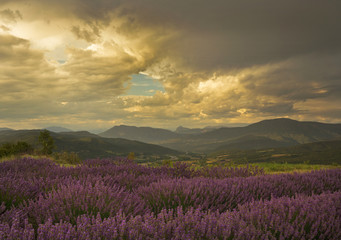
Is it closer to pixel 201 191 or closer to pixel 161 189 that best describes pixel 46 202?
pixel 161 189

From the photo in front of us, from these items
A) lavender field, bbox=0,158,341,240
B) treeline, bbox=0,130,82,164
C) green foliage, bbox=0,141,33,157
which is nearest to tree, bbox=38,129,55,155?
treeline, bbox=0,130,82,164

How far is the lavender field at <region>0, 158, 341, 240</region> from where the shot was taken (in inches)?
79.0

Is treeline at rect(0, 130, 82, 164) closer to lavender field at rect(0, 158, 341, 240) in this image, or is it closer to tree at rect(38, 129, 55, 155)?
tree at rect(38, 129, 55, 155)

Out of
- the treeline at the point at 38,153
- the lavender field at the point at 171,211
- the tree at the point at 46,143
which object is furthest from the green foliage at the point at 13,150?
the lavender field at the point at 171,211

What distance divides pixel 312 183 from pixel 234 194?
6.86ft

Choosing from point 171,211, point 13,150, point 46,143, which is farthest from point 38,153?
point 171,211

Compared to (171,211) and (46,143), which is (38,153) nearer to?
(46,143)

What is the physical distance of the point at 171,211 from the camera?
2.45 metres

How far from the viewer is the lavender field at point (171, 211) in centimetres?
201

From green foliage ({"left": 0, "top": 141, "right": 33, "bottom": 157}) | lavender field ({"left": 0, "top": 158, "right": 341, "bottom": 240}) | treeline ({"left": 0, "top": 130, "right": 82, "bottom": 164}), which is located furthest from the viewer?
green foliage ({"left": 0, "top": 141, "right": 33, "bottom": 157})

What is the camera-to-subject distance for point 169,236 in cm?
206

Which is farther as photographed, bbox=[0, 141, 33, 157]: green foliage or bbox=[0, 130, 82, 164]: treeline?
bbox=[0, 141, 33, 157]: green foliage

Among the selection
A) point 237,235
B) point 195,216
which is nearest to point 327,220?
point 237,235

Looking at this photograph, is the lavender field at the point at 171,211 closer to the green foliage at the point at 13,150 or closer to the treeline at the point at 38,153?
the treeline at the point at 38,153
